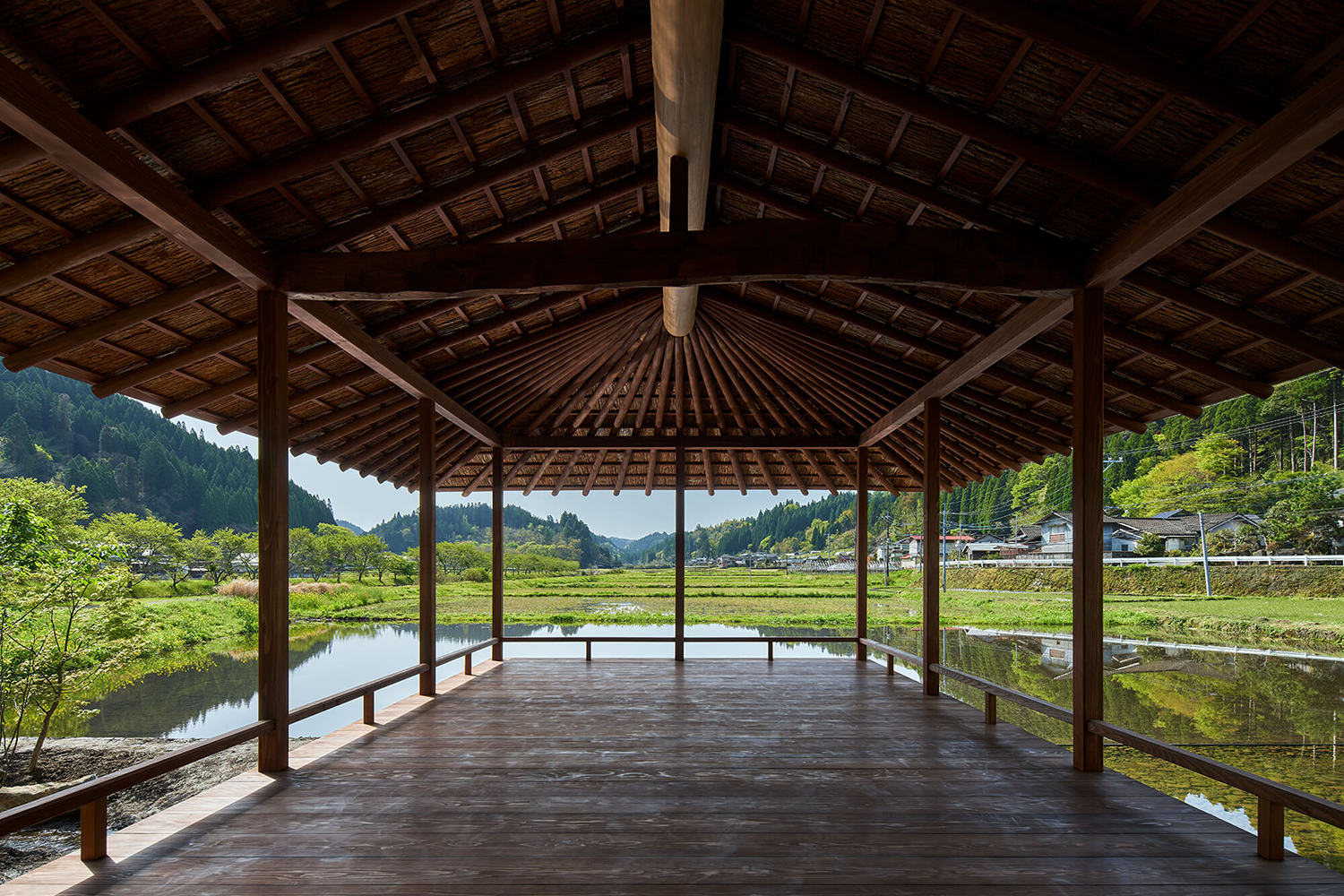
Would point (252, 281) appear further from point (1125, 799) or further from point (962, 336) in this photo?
point (1125, 799)

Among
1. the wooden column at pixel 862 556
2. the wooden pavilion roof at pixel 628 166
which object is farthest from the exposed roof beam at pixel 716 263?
the wooden column at pixel 862 556

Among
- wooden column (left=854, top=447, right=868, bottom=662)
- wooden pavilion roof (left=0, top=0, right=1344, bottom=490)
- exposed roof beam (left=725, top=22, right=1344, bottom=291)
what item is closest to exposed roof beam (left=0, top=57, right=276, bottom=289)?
wooden pavilion roof (left=0, top=0, right=1344, bottom=490)

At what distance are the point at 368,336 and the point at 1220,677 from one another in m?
24.7

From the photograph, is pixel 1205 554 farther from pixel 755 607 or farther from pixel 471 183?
pixel 471 183

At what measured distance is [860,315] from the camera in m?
6.47

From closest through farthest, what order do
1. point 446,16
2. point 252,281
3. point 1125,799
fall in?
point 446,16, point 1125,799, point 252,281

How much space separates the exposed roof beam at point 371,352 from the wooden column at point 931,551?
4.96 meters

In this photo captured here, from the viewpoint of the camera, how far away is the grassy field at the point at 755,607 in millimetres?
23641

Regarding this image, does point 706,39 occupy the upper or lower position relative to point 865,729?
upper

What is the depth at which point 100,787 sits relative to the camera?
306cm

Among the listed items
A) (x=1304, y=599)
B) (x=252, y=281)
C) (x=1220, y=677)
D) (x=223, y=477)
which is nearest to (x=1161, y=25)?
(x=252, y=281)

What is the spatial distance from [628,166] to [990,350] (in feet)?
10.3

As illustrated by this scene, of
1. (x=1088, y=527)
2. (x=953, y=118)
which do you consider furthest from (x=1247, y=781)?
(x=953, y=118)

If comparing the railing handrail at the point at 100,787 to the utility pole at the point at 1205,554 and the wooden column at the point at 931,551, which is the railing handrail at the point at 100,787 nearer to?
the wooden column at the point at 931,551
